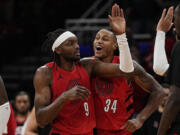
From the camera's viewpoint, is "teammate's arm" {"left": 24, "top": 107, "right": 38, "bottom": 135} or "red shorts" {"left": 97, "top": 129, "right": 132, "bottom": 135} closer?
"red shorts" {"left": 97, "top": 129, "right": 132, "bottom": 135}

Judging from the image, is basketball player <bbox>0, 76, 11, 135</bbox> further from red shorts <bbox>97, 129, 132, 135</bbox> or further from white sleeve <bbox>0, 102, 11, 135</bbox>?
red shorts <bbox>97, 129, 132, 135</bbox>

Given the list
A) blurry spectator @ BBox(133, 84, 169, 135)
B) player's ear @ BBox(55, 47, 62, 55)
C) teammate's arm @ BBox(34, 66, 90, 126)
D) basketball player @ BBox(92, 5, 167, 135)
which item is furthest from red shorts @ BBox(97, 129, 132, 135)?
blurry spectator @ BBox(133, 84, 169, 135)

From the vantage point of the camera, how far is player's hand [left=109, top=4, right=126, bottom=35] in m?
4.10

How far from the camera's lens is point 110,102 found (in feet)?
15.2

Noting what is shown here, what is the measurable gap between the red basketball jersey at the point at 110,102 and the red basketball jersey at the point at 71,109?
0.19 metres

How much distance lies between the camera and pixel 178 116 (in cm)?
392

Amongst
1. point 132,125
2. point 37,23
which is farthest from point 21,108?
point 37,23

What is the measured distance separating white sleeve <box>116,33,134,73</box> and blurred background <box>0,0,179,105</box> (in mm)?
4964

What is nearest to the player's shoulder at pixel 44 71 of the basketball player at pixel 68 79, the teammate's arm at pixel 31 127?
the basketball player at pixel 68 79

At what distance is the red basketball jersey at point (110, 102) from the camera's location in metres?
4.61

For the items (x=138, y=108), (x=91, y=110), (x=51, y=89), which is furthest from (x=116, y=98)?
(x=138, y=108)

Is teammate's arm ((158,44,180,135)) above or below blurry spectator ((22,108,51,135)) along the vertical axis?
above

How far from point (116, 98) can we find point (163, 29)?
908mm

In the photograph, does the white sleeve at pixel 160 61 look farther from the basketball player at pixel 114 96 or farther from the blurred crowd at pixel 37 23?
the blurred crowd at pixel 37 23
